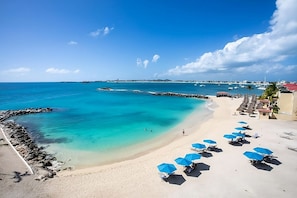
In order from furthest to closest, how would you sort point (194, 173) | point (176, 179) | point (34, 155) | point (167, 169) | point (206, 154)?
point (34, 155) < point (206, 154) < point (194, 173) < point (176, 179) < point (167, 169)

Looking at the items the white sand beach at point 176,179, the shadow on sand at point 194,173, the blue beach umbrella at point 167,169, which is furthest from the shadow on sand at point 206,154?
the blue beach umbrella at point 167,169

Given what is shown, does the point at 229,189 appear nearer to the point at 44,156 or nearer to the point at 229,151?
the point at 229,151

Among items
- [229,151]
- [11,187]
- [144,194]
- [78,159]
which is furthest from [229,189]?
[11,187]

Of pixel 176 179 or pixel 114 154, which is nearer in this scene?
pixel 176 179

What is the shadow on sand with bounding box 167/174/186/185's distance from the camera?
11.9 m

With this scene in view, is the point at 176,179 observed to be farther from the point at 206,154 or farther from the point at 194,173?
the point at 206,154

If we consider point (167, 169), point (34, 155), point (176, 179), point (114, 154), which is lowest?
point (114, 154)

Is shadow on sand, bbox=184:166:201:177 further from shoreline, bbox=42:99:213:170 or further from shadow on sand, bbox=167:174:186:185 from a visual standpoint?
shoreline, bbox=42:99:213:170

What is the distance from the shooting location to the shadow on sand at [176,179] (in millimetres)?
11859

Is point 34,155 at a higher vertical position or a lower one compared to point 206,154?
lower

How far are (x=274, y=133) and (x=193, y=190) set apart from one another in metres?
15.7

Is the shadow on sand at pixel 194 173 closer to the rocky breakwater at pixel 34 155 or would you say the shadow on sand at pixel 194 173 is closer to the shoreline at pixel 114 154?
the shoreline at pixel 114 154

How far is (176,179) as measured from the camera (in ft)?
40.1

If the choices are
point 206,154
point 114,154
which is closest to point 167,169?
point 206,154
